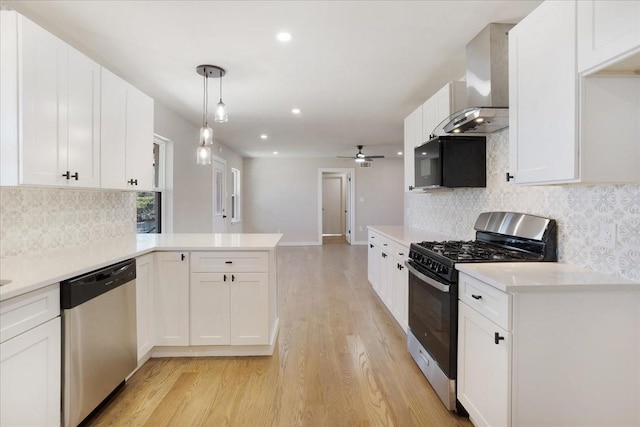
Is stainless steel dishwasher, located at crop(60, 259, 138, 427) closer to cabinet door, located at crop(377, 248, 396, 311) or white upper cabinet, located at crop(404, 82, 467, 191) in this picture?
cabinet door, located at crop(377, 248, 396, 311)

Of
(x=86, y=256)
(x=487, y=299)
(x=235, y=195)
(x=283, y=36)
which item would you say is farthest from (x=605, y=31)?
(x=235, y=195)

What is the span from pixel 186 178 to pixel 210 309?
115 inches

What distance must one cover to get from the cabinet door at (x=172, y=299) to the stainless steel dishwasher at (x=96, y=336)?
1.09ft

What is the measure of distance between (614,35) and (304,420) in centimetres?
231

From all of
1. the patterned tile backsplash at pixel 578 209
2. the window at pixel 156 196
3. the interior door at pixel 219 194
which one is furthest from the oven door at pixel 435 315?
the interior door at pixel 219 194

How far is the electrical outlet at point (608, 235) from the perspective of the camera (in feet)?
5.51

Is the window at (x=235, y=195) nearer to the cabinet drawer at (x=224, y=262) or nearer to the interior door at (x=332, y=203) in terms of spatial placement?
the interior door at (x=332, y=203)

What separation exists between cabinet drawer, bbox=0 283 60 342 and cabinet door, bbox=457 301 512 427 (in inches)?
82.4

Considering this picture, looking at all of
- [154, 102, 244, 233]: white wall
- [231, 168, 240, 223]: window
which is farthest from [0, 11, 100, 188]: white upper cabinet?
[231, 168, 240, 223]: window

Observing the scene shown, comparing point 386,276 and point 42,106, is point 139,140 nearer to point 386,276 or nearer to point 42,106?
point 42,106

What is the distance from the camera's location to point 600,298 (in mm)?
1530

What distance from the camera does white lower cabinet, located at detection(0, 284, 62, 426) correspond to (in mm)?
1400

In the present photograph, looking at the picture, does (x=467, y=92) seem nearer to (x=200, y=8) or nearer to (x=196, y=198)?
(x=200, y=8)

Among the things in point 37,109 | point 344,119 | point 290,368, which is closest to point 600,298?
point 290,368
